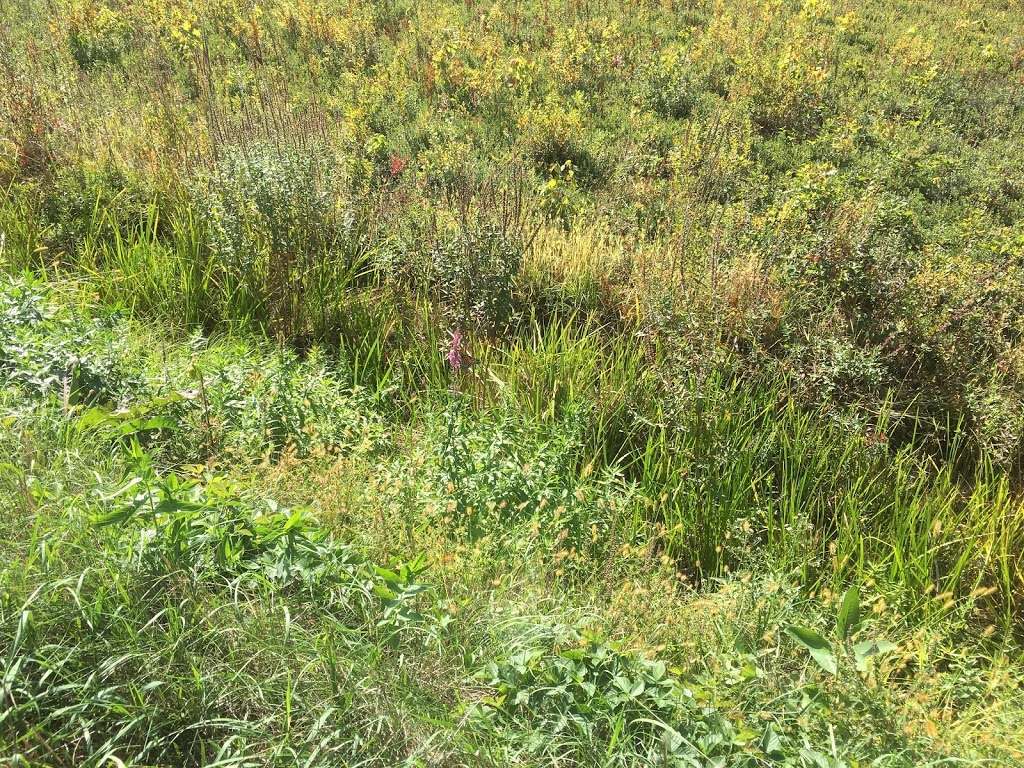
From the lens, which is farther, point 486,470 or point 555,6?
point 555,6

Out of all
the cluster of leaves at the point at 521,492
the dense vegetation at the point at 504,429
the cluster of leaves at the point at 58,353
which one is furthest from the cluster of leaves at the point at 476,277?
the cluster of leaves at the point at 58,353

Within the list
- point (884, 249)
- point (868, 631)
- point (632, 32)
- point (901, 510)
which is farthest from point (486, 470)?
point (632, 32)

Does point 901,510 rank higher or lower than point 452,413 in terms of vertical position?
lower

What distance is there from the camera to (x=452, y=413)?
12.0 ft

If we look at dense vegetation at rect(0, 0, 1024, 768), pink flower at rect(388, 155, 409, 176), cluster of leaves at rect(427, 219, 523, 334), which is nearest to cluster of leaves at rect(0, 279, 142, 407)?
dense vegetation at rect(0, 0, 1024, 768)

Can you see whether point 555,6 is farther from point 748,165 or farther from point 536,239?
point 536,239

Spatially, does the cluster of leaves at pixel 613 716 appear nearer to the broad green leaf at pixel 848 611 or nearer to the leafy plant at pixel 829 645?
the leafy plant at pixel 829 645

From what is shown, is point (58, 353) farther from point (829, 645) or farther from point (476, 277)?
point (829, 645)

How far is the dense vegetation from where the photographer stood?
221cm

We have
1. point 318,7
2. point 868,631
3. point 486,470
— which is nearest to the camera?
point 868,631

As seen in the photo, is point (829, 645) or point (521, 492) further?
point (521, 492)

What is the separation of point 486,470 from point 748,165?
5317 millimetres

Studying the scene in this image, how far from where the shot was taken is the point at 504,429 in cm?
377

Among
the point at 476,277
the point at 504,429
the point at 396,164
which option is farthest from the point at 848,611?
the point at 396,164
